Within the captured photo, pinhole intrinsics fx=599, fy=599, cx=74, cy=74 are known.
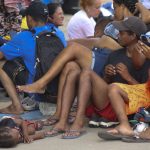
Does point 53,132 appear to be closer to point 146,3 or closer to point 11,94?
point 11,94

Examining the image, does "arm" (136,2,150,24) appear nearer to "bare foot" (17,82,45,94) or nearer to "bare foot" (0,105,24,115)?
"bare foot" (17,82,45,94)

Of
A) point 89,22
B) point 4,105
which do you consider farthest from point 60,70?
point 89,22

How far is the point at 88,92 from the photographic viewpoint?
228 inches

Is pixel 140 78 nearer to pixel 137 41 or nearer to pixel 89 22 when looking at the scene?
pixel 137 41

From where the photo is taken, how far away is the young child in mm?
5305

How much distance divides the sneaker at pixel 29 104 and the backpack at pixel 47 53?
1.31 ft

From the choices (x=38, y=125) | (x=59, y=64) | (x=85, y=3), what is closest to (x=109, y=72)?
(x=59, y=64)

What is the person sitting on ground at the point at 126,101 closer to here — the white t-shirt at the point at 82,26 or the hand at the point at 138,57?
the hand at the point at 138,57

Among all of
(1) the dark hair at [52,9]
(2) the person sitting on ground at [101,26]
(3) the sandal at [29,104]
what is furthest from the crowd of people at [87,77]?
(1) the dark hair at [52,9]

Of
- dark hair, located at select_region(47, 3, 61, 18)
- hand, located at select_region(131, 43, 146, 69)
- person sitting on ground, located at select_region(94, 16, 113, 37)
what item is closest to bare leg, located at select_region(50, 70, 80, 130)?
hand, located at select_region(131, 43, 146, 69)

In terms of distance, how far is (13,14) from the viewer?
8.09m

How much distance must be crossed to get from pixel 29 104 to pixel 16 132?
1472 mm

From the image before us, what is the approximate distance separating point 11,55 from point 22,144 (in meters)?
1.43

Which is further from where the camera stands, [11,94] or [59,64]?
[11,94]
